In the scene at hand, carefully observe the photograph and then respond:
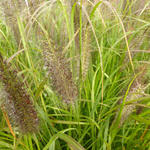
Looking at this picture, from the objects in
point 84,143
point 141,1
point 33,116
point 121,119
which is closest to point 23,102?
point 33,116

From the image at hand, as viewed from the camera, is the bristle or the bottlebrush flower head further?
the bristle

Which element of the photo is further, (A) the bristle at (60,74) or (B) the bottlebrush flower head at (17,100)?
(A) the bristle at (60,74)

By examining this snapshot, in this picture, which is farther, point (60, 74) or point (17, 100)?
point (60, 74)
